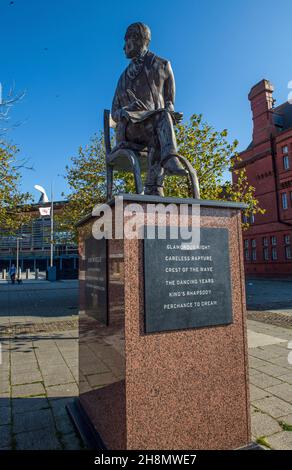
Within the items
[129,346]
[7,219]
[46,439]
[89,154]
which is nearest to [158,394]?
[129,346]

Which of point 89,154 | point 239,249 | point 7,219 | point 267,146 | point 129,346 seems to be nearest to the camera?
point 129,346

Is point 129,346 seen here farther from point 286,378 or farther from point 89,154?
point 89,154

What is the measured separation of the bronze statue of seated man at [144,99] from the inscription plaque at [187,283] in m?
0.93

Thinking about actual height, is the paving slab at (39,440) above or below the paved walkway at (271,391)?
above

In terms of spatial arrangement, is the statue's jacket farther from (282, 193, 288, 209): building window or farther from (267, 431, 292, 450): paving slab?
(282, 193, 288, 209): building window

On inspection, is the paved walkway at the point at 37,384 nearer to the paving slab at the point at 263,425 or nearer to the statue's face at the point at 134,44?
the paving slab at the point at 263,425

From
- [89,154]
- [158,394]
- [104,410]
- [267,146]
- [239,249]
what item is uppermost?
[267,146]

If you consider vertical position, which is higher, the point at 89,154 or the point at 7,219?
the point at 89,154

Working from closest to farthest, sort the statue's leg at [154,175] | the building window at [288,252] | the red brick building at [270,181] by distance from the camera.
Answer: the statue's leg at [154,175] → the building window at [288,252] → the red brick building at [270,181]

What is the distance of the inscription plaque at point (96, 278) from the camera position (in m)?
2.79

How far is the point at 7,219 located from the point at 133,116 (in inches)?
383

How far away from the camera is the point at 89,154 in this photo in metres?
12.7
